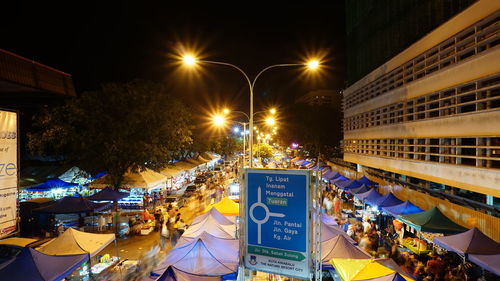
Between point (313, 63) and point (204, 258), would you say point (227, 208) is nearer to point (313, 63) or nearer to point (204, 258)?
point (204, 258)

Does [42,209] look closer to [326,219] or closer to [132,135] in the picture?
[132,135]

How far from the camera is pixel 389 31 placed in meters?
23.6

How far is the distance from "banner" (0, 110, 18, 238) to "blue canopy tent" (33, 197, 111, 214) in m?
9.02

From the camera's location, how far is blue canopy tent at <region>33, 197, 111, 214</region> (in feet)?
51.3

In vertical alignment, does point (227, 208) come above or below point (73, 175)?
below

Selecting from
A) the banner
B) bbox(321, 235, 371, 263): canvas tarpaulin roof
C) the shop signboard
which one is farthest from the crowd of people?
the banner

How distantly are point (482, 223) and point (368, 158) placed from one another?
1531 cm

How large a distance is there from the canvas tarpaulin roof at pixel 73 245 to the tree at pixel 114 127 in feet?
33.1

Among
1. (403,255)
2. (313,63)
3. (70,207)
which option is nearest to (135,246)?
(70,207)

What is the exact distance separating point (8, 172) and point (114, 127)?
13070mm

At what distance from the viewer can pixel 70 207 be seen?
16094 mm

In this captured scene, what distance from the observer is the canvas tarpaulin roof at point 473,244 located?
8.90 metres

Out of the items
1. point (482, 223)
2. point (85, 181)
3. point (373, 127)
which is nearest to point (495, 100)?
point (482, 223)

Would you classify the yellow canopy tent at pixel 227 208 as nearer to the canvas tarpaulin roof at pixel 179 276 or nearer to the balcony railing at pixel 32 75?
the canvas tarpaulin roof at pixel 179 276
